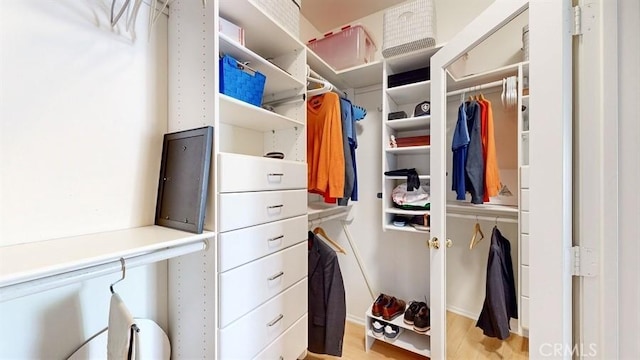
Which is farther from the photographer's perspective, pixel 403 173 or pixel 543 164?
pixel 403 173

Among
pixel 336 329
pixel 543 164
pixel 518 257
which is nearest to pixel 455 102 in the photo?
pixel 543 164

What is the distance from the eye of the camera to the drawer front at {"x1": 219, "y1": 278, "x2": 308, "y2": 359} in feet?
3.13

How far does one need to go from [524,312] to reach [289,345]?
106 centimetres

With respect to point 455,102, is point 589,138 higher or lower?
lower

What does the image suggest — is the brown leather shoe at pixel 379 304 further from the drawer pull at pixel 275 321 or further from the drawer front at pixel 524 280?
the drawer front at pixel 524 280

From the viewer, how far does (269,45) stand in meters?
1.41

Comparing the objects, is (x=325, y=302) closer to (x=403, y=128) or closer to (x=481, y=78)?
(x=403, y=128)

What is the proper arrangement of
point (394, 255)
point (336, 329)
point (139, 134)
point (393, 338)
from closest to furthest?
1. point (139, 134)
2. point (336, 329)
3. point (393, 338)
4. point (394, 255)

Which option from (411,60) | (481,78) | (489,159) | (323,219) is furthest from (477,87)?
(323,219)

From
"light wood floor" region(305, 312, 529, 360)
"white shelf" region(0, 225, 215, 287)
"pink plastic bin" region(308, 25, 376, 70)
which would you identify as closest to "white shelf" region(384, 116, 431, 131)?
"pink plastic bin" region(308, 25, 376, 70)

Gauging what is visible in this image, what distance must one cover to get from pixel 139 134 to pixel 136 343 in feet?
2.45

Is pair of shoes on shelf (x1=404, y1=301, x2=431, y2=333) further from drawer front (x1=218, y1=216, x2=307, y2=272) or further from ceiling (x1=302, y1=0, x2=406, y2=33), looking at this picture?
ceiling (x1=302, y1=0, x2=406, y2=33)

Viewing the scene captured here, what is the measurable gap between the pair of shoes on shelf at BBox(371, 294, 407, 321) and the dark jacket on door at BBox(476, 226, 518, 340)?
673mm

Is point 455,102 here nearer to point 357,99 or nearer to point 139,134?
point 357,99
